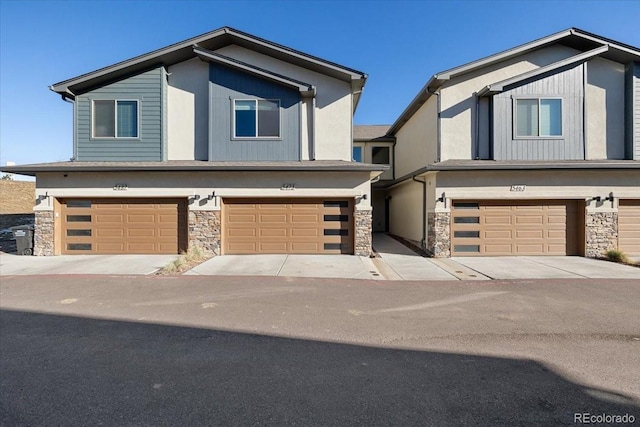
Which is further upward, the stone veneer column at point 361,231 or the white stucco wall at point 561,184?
the white stucco wall at point 561,184

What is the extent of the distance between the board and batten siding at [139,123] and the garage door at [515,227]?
38.4ft

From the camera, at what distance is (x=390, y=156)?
20.3 m

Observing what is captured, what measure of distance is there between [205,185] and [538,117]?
1274 centimetres

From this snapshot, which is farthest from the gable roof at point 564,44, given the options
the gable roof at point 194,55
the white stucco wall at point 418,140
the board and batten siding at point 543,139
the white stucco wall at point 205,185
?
the white stucco wall at point 205,185

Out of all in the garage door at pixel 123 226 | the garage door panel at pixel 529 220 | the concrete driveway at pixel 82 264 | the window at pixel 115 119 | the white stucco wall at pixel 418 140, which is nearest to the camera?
Result: the concrete driveway at pixel 82 264

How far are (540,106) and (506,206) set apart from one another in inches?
160

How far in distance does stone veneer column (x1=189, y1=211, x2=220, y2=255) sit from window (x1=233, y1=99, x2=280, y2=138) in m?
3.36

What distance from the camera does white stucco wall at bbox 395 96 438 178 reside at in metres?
13.0

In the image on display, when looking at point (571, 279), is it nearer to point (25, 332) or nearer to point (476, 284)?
point (476, 284)

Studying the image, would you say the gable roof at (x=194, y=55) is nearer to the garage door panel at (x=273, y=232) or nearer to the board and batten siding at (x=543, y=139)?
the board and batten siding at (x=543, y=139)

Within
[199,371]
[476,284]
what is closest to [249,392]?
[199,371]

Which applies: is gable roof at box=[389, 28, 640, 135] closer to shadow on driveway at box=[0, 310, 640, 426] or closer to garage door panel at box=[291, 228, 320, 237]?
garage door panel at box=[291, 228, 320, 237]

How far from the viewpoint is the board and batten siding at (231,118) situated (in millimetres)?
12352

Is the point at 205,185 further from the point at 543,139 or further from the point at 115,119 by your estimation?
the point at 543,139
